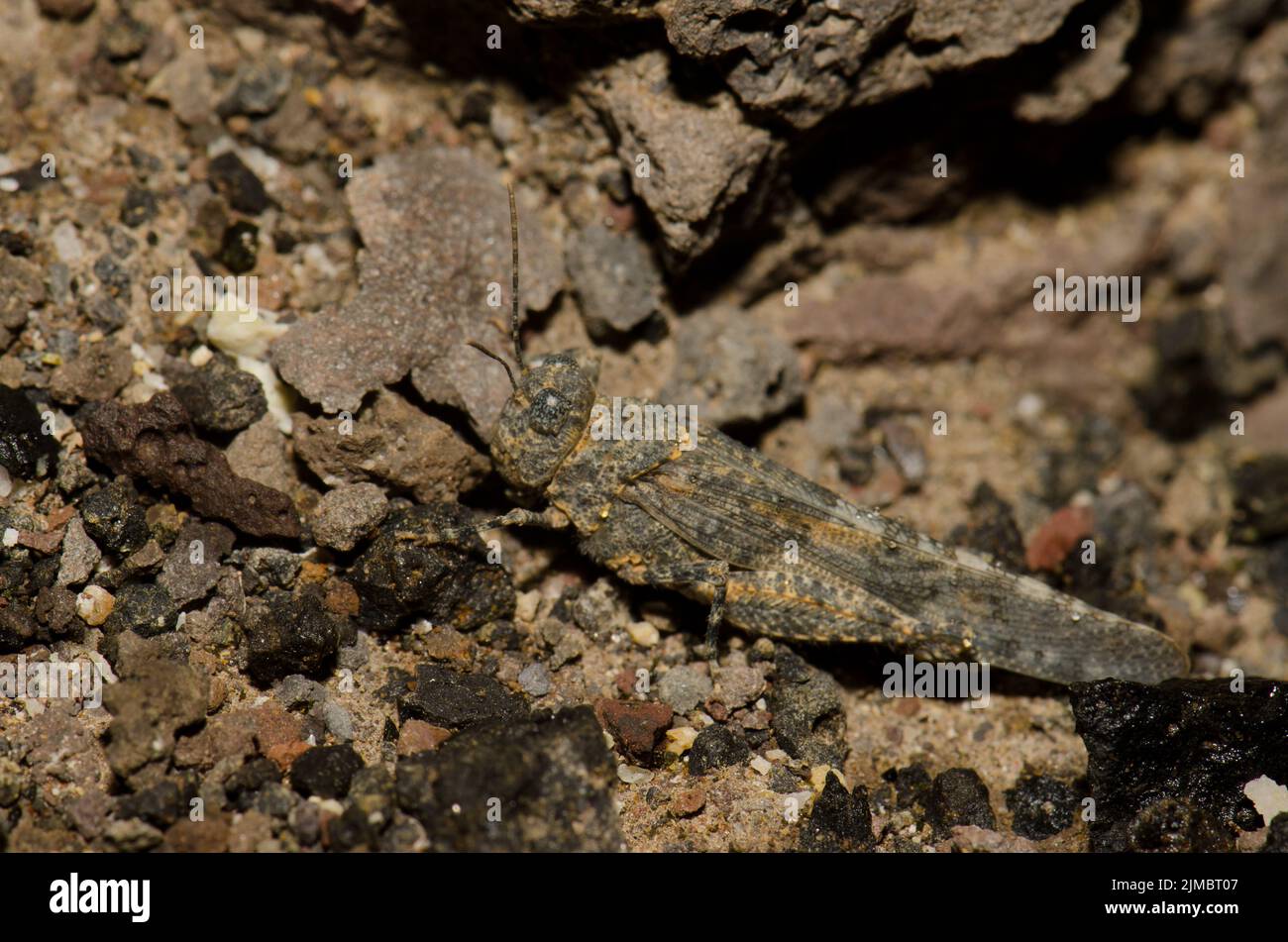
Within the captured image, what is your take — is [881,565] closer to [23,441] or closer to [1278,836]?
[1278,836]

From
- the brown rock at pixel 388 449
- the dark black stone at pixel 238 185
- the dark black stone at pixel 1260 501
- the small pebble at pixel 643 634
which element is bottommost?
the small pebble at pixel 643 634

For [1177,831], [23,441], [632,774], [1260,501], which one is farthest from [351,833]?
[1260,501]

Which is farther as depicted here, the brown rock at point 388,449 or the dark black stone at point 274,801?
the brown rock at point 388,449

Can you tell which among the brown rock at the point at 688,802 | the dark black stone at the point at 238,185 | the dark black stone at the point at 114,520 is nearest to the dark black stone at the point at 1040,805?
the brown rock at the point at 688,802

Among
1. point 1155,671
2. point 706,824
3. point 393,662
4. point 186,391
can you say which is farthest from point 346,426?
point 1155,671

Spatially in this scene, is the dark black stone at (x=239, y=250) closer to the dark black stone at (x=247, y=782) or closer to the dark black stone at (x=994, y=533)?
the dark black stone at (x=247, y=782)

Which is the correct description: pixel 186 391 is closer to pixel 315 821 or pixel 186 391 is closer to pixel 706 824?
pixel 315 821
